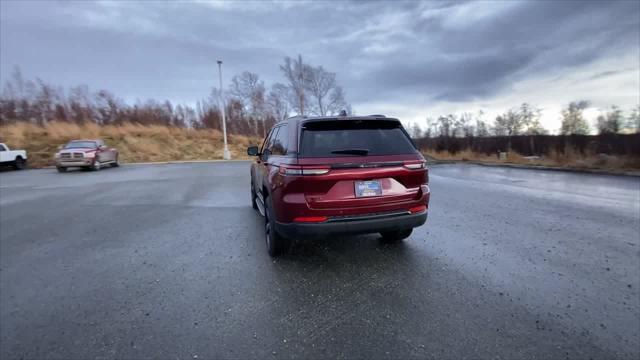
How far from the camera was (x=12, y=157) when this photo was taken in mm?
20188

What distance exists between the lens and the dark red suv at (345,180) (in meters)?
3.45

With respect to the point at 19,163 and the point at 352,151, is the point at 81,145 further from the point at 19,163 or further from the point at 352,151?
the point at 352,151

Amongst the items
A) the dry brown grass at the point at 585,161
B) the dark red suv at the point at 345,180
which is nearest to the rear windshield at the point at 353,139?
the dark red suv at the point at 345,180

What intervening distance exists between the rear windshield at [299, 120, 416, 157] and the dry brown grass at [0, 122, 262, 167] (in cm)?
2801

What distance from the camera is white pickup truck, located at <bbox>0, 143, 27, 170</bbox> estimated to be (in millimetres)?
19594

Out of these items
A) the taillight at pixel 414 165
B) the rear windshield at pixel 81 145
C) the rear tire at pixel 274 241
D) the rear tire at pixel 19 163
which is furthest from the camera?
the rear tire at pixel 19 163

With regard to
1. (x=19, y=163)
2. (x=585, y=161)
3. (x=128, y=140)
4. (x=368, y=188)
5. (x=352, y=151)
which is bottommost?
(x=585, y=161)

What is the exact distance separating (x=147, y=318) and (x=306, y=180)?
199 centimetres

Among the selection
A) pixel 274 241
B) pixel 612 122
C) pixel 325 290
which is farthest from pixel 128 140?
pixel 612 122

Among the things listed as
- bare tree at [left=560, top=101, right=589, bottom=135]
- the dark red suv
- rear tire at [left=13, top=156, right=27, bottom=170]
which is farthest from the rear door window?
bare tree at [left=560, top=101, right=589, bottom=135]

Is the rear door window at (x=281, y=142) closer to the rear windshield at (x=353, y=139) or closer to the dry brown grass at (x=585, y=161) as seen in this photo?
the rear windshield at (x=353, y=139)

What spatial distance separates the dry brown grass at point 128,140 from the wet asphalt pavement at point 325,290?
24524 millimetres

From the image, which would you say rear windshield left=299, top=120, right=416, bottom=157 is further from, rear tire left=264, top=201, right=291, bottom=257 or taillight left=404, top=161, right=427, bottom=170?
rear tire left=264, top=201, right=291, bottom=257

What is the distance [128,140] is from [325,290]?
107 ft
